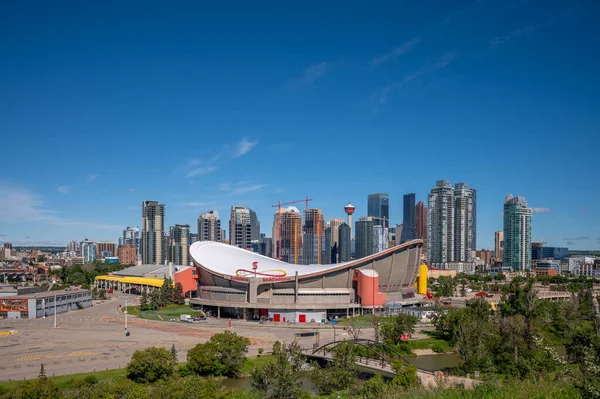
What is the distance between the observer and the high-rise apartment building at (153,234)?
143250 mm

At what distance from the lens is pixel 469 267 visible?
144750 mm

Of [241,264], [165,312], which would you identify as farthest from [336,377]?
[241,264]

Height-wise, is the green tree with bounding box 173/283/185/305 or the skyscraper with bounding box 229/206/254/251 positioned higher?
the skyscraper with bounding box 229/206/254/251

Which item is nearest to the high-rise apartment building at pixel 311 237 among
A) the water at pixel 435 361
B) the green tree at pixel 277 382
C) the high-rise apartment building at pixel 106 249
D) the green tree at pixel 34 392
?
the high-rise apartment building at pixel 106 249

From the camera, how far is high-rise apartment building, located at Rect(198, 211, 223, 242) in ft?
520

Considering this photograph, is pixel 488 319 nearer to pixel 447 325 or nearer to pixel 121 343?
pixel 447 325

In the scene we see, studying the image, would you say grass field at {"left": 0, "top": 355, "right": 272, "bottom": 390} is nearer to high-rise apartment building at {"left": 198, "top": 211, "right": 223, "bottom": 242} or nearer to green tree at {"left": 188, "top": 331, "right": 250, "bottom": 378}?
green tree at {"left": 188, "top": 331, "right": 250, "bottom": 378}

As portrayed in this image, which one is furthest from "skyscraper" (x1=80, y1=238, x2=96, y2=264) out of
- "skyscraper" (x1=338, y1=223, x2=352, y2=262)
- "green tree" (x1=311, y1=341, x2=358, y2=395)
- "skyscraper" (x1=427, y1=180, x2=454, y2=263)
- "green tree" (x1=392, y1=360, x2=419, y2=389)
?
"green tree" (x1=392, y1=360, x2=419, y2=389)

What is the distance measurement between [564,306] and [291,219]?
99.4 m

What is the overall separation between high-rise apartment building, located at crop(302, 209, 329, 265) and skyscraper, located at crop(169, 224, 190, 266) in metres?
33.0

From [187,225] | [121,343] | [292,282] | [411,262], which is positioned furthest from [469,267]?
[121,343]

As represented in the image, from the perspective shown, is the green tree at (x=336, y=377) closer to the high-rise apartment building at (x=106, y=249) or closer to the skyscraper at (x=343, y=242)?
the skyscraper at (x=343, y=242)

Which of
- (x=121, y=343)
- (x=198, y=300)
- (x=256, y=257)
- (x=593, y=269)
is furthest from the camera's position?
(x=593, y=269)

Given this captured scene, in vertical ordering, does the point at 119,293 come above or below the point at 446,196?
below
